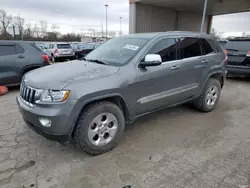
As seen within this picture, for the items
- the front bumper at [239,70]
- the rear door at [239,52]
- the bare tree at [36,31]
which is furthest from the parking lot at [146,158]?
the bare tree at [36,31]

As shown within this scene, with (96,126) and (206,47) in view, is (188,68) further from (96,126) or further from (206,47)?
(96,126)

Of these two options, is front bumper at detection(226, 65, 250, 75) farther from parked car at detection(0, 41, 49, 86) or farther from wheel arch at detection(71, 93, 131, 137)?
parked car at detection(0, 41, 49, 86)

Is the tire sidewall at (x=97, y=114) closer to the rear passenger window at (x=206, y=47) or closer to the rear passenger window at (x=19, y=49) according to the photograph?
the rear passenger window at (x=206, y=47)

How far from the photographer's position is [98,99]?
256 centimetres

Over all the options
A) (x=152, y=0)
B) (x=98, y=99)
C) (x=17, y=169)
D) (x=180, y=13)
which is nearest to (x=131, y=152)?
(x=98, y=99)

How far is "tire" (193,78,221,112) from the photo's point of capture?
418cm

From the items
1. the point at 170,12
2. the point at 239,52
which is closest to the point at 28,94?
the point at 239,52

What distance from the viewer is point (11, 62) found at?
600 centimetres

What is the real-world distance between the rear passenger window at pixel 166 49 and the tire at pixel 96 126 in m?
1.26

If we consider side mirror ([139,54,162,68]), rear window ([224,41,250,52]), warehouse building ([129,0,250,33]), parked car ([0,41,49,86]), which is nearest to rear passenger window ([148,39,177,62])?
side mirror ([139,54,162,68])

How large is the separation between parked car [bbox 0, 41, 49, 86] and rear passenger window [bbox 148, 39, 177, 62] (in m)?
4.76

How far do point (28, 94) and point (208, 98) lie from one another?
12.1 feet

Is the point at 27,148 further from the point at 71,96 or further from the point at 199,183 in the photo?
the point at 199,183

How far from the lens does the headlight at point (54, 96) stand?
2314 millimetres
